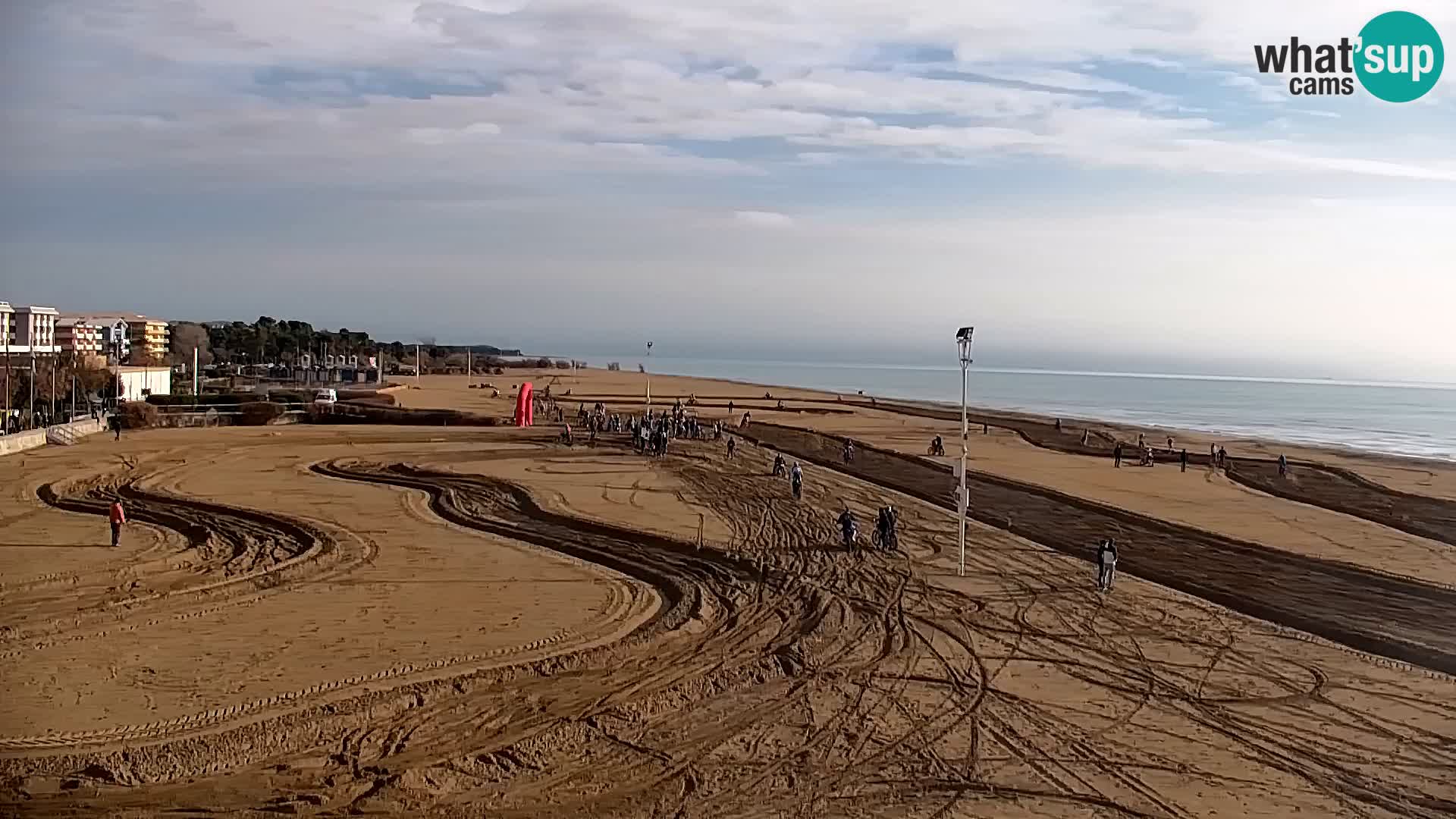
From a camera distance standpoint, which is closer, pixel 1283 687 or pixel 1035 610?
pixel 1283 687

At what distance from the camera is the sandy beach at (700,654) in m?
→ 9.94

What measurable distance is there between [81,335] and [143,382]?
32229mm

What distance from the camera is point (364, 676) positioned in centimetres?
1234

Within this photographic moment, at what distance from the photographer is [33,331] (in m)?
71.2

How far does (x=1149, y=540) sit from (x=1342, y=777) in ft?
44.4

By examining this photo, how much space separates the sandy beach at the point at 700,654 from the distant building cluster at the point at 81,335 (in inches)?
1109

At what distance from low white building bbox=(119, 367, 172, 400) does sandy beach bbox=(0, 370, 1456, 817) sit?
1157 inches

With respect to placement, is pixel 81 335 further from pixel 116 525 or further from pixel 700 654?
pixel 700 654

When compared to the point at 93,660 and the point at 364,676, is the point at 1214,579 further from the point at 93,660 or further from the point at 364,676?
the point at 93,660

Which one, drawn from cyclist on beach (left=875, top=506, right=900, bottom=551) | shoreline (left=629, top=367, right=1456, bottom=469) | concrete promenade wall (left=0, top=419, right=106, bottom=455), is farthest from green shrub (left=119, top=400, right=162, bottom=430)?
shoreline (left=629, top=367, right=1456, bottom=469)

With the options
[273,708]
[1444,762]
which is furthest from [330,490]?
[1444,762]

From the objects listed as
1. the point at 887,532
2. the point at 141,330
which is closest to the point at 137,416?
the point at 887,532

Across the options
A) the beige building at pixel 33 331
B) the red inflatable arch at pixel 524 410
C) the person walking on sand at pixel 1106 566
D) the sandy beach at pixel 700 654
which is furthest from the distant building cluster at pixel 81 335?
the person walking on sand at pixel 1106 566

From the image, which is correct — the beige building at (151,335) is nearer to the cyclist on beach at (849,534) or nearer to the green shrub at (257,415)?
the green shrub at (257,415)
